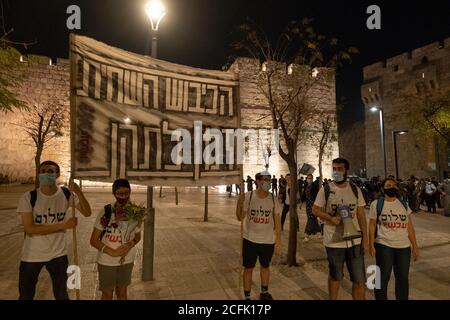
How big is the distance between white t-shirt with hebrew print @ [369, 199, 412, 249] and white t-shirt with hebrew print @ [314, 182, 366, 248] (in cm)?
30

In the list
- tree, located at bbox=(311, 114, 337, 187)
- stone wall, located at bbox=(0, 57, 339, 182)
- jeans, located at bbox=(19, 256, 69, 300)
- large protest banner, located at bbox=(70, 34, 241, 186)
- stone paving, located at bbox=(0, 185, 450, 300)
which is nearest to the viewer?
jeans, located at bbox=(19, 256, 69, 300)

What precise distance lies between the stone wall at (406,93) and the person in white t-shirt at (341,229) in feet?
91.7

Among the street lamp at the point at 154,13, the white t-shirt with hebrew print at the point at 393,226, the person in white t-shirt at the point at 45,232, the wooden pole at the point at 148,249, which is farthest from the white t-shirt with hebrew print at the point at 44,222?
the white t-shirt with hebrew print at the point at 393,226

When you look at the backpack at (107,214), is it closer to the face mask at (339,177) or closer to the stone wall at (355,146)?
the face mask at (339,177)

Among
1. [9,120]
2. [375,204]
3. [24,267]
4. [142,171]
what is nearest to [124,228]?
[24,267]

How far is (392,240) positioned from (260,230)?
1.48 meters

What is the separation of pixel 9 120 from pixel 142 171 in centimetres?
2788

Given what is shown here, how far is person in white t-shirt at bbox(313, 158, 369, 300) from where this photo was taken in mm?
3576

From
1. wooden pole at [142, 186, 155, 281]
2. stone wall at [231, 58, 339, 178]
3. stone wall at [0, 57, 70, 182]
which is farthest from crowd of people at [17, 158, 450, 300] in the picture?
stone wall at [0, 57, 70, 182]

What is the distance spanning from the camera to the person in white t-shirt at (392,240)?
12.0ft

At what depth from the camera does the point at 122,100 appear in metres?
4.34

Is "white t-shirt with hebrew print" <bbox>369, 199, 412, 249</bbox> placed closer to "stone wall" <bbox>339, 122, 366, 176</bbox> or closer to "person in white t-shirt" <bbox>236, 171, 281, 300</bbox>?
"person in white t-shirt" <bbox>236, 171, 281, 300</bbox>

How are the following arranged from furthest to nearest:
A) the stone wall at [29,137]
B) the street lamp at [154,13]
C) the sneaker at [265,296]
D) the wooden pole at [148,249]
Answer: the stone wall at [29,137]
the street lamp at [154,13]
the wooden pole at [148,249]
the sneaker at [265,296]
